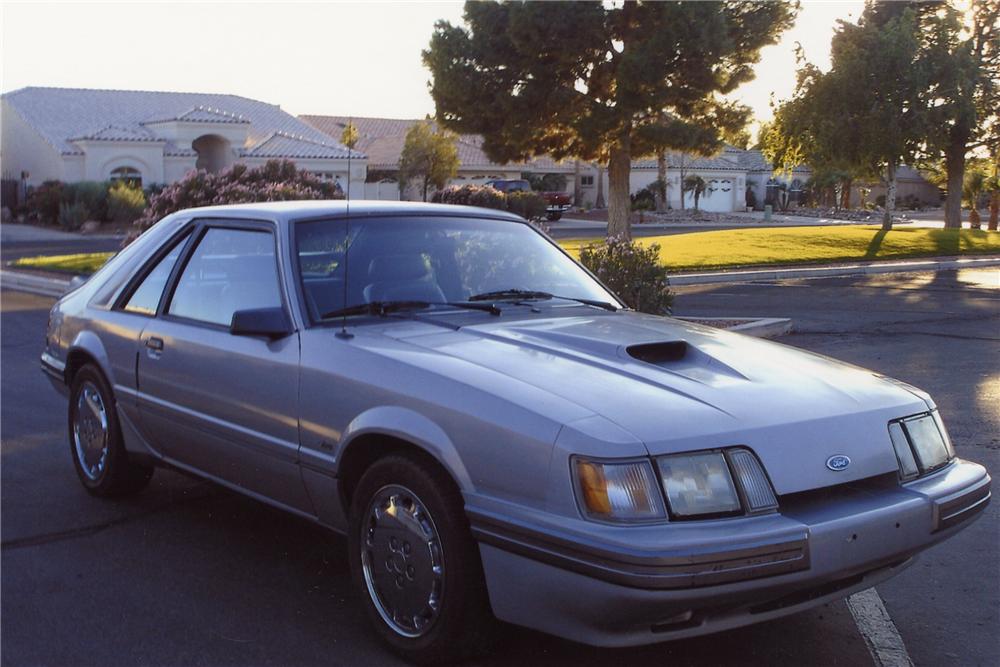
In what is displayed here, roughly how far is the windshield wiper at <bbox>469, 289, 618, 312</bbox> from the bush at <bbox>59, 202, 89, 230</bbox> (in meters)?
38.4

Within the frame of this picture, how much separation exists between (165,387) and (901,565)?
10.9ft

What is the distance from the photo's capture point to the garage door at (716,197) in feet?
229

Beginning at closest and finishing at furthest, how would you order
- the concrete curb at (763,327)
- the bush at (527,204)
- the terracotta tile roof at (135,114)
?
1. the concrete curb at (763,327)
2. the bush at (527,204)
3. the terracotta tile roof at (135,114)

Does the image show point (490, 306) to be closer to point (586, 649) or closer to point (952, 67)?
point (586, 649)

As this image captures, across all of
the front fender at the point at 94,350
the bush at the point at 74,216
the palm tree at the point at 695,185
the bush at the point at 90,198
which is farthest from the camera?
the palm tree at the point at 695,185

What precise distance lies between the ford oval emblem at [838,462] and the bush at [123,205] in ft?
132

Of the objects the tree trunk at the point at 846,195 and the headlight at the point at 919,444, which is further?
the tree trunk at the point at 846,195

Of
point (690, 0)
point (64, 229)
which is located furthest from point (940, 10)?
point (64, 229)

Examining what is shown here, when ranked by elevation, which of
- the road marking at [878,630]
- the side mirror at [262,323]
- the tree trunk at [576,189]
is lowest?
the road marking at [878,630]

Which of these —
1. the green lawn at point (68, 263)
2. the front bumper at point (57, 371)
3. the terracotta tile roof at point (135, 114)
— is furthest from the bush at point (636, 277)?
the terracotta tile roof at point (135, 114)

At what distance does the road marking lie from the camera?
156 inches

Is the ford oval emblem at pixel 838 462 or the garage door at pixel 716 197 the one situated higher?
the garage door at pixel 716 197

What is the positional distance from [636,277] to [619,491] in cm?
853

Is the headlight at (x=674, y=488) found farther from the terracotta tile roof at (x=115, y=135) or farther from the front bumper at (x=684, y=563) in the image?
the terracotta tile roof at (x=115, y=135)
